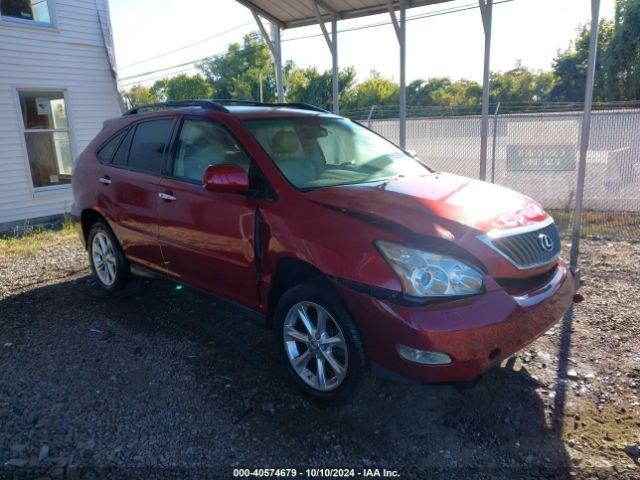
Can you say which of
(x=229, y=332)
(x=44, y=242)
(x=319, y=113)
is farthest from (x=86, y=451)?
(x=44, y=242)

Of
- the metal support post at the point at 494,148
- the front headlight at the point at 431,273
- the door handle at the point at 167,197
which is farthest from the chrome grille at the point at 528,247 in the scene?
the metal support post at the point at 494,148

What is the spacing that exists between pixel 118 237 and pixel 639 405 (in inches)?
177

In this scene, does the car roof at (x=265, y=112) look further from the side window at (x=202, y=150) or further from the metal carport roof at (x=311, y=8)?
the metal carport roof at (x=311, y=8)

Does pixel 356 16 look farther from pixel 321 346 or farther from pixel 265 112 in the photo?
pixel 321 346

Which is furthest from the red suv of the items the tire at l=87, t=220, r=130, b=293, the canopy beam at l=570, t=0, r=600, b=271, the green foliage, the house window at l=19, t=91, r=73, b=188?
the green foliage

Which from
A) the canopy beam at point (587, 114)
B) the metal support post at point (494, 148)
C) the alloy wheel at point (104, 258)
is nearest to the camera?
the alloy wheel at point (104, 258)

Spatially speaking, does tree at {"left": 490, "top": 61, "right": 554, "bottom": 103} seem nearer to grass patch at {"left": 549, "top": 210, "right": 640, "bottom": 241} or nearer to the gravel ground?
grass patch at {"left": 549, "top": 210, "right": 640, "bottom": 241}

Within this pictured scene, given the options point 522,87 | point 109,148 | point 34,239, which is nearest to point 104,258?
point 109,148

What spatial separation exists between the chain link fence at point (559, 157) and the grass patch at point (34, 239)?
6.95 meters

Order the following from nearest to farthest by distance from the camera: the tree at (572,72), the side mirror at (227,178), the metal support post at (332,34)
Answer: the side mirror at (227,178)
the metal support post at (332,34)
the tree at (572,72)

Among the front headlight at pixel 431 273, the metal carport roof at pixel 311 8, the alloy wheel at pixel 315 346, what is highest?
the metal carport roof at pixel 311 8

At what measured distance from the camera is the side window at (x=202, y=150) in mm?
3770

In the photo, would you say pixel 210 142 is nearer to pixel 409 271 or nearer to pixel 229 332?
pixel 229 332

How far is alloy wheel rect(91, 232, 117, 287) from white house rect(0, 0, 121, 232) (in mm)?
5231
